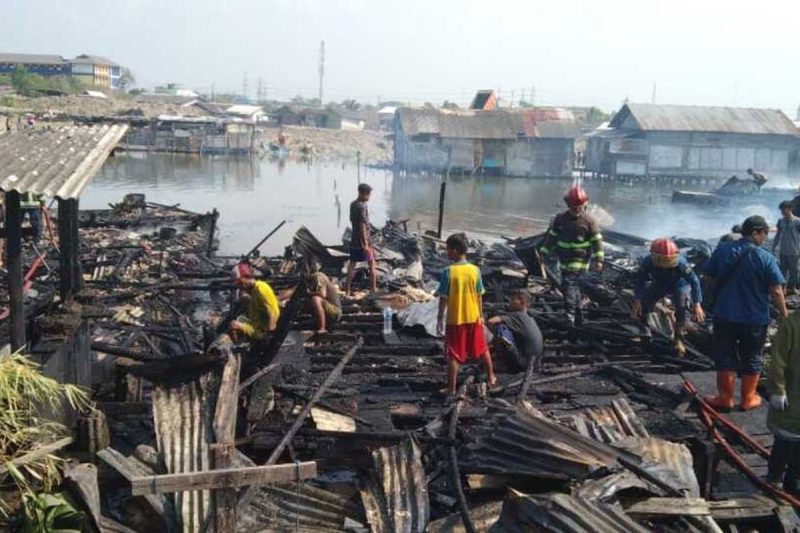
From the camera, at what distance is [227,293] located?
41.0ft

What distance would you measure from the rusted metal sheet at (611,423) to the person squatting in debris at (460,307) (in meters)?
1.19

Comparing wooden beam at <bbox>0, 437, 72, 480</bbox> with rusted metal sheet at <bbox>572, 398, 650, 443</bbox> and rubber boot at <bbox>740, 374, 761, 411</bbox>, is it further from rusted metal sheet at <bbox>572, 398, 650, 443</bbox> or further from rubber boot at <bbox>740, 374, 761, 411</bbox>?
rubber boot at <bbox>740, 374, 761, 411</bbox>

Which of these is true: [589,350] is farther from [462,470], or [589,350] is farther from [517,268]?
[517,268]

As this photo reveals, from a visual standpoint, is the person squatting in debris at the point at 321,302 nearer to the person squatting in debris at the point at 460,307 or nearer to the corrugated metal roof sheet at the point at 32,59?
the person squatting in debris at the point at 460,307

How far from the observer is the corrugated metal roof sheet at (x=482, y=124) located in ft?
159

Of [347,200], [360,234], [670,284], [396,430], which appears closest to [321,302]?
[360,234]

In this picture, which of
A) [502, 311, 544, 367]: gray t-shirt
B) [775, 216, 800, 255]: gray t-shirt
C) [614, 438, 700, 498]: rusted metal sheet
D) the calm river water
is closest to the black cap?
[614, 438, 700, 498]: rusted metal sheet

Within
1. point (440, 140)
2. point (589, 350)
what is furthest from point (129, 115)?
point (589, 350)

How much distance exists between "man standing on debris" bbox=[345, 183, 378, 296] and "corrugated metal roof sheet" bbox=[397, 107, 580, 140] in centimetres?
3793

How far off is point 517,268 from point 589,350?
17.6 ft

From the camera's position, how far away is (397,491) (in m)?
4.99

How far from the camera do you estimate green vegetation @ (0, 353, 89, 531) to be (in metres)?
4.20

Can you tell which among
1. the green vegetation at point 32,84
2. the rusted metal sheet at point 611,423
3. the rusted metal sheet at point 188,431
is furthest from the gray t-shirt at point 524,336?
the green vegetation at point 32,84

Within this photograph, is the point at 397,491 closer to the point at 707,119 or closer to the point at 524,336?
the point at 524,336
